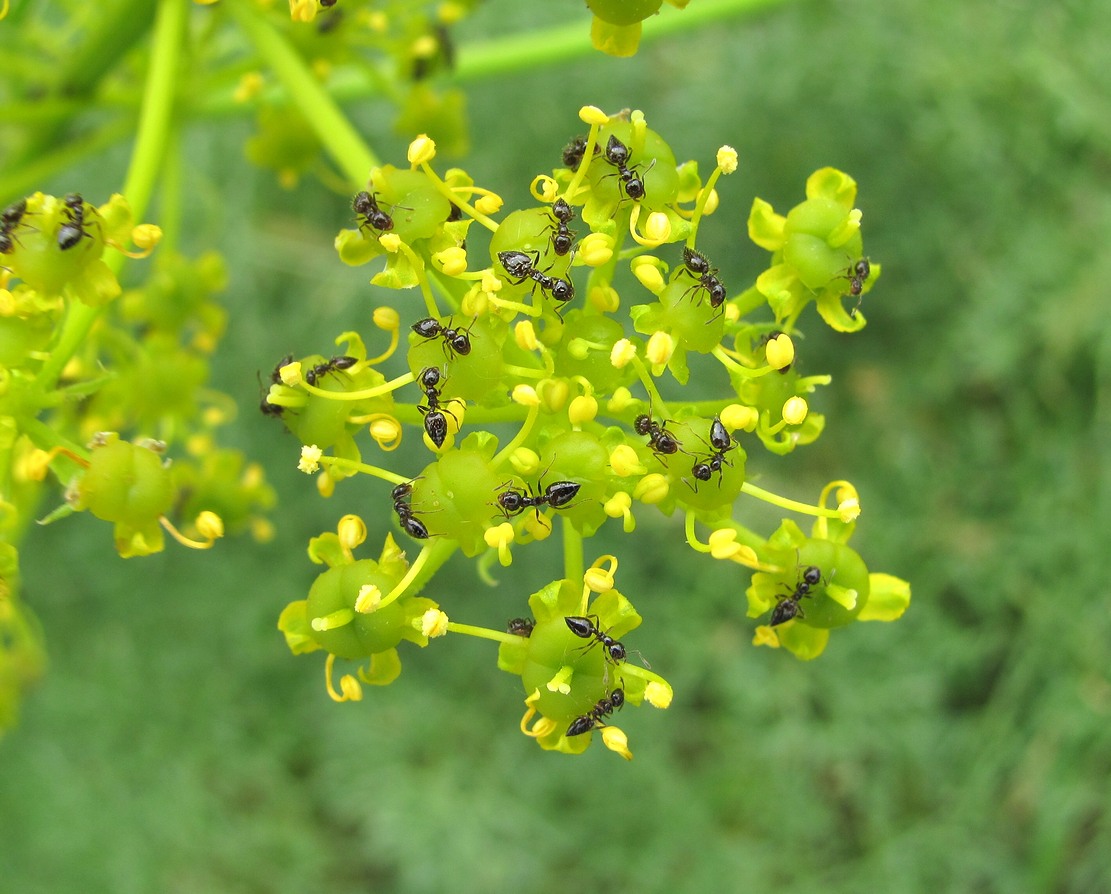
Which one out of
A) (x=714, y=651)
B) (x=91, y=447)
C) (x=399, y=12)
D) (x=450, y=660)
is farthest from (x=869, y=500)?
(x=91, y=447)

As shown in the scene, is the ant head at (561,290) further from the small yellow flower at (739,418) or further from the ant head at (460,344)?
the small yellow flower at (739,418)

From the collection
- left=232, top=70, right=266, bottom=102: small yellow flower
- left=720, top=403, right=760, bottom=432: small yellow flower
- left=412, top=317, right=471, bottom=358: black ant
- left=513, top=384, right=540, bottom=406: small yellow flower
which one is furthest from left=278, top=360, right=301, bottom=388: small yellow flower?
left=232, top=70, right=266, bottom=102: small yellow flower

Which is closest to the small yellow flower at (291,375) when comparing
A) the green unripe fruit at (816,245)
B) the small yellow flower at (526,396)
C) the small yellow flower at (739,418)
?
the small yellow flower at (526,396)

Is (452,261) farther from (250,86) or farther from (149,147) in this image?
(250,86)

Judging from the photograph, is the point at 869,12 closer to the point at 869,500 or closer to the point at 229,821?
the point at 869,500

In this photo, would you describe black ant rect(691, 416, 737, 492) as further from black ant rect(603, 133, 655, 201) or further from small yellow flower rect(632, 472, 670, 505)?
black ant rect(603, 133, 655, 201)

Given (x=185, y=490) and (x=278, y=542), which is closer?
(x=185, y=490)
